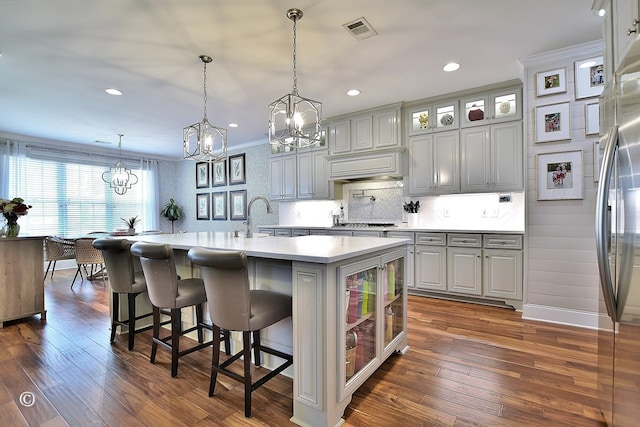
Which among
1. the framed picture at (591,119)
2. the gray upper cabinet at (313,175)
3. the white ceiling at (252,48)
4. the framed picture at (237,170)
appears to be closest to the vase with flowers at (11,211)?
the white ceiling at (252,48)

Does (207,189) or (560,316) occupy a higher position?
(207,189)

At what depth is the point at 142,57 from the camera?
2.88 meters

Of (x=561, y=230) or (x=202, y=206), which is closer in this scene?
(x=561, y=230)

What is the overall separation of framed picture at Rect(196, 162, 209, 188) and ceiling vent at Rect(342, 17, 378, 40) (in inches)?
222

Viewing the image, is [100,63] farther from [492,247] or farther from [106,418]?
[492,247]

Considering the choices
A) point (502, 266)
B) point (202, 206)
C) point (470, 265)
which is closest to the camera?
point (502, 266)

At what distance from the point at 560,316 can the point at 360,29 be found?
3.26 m

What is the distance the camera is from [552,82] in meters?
3.00

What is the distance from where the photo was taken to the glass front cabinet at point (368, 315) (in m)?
1.66

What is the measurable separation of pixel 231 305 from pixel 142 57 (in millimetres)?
2627

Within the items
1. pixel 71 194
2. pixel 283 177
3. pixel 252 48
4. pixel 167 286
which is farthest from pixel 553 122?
pixel 71 194

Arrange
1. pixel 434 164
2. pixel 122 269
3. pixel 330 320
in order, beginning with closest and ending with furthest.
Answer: pixel 330 320
pixel 122 269
pixel 434 164

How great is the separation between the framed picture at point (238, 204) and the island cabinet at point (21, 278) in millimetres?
3598

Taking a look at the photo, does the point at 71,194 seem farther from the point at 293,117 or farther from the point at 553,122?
the point at 553,122
